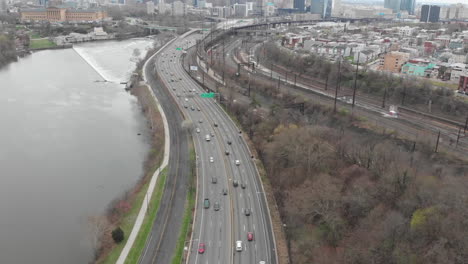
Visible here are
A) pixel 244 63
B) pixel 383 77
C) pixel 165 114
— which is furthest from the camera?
pixel 244 63

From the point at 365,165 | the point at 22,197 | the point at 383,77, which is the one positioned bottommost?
the point at 22,197

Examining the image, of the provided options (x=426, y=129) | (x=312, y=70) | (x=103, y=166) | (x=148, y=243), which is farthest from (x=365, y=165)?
(x=312, y=70)

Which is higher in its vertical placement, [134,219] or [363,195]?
[363,195]

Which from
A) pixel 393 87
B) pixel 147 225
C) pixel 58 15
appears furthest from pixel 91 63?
pixel 58 15

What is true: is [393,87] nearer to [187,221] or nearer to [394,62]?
[394,62]

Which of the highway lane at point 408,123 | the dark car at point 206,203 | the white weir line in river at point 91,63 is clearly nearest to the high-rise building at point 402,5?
the white weir line in river at point 91,63

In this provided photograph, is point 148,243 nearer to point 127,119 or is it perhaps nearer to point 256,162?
point 256,162

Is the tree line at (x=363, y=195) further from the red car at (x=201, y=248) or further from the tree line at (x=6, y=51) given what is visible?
the tree line at (x=6, y=51)
